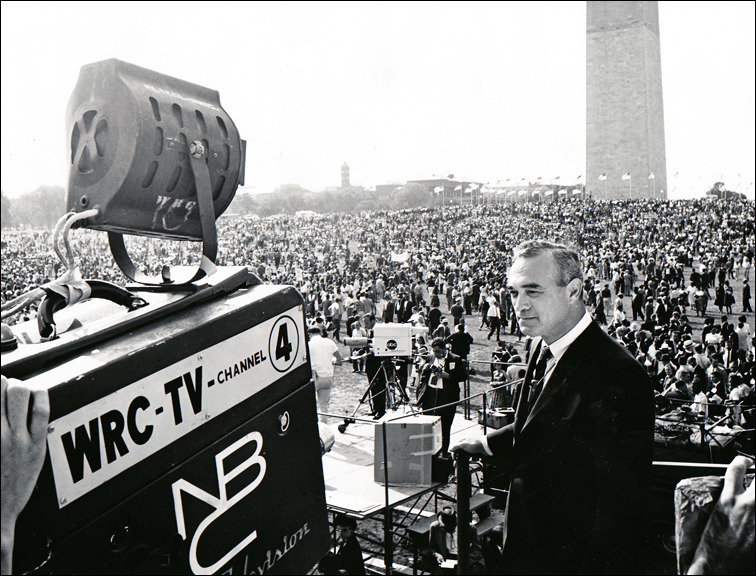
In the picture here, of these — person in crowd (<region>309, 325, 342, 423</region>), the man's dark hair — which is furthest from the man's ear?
person in crowd (<region>309, 325, 342, 423</region>)

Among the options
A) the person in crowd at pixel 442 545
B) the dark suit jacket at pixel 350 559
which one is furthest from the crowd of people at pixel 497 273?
the dark suit jacket at pixel 350 559

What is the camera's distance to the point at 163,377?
76.6 inches

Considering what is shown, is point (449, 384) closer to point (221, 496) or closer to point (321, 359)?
point (321, 359)

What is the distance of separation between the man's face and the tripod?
8462 millimetres

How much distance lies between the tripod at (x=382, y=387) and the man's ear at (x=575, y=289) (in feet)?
27.8

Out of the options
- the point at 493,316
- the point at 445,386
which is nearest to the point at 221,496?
the point at 445,386

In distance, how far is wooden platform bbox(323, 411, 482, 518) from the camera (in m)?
6.08

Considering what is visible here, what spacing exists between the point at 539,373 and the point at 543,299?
0.29 m

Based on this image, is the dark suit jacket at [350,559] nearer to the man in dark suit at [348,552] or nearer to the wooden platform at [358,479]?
the man in dark suit at [348,552]

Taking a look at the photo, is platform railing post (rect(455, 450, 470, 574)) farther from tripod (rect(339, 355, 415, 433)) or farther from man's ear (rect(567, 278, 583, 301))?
tripod (rect(339, 355, 415, 433))

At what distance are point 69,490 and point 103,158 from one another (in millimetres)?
996

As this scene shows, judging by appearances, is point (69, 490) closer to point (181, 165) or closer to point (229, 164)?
point (181, 165)

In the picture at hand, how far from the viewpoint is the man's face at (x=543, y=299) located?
2.52 meters

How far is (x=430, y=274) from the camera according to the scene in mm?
30422
